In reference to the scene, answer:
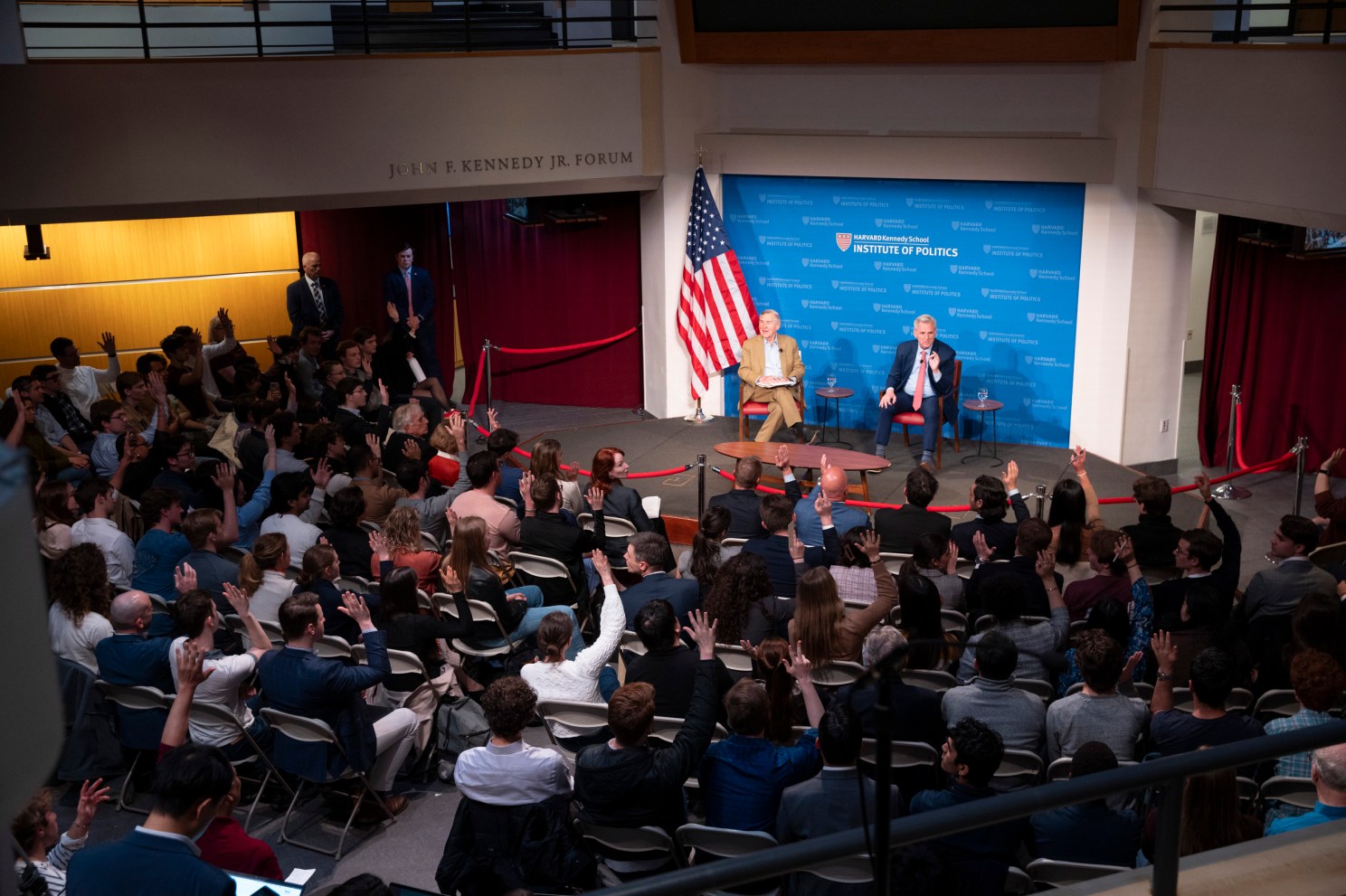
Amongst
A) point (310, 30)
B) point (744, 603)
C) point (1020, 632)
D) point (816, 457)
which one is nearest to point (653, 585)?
point (744, 603)

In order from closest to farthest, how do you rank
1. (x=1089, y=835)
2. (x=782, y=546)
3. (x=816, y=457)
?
(x=1089, y=835) → (x=782, y=546) → (x=816, y=457)

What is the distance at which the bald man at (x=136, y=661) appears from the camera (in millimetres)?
5719

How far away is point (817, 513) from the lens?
7.52 metres

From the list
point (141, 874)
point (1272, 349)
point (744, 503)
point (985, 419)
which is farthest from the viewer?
point (985, 419)

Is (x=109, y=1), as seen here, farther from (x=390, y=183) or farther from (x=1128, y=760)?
(x=1128, y=760)

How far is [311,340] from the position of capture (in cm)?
1105

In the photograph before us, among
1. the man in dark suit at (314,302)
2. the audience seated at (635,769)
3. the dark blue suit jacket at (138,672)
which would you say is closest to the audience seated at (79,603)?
the dark blue suit jacket at (138,672)

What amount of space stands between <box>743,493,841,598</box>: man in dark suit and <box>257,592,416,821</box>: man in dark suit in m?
2.06

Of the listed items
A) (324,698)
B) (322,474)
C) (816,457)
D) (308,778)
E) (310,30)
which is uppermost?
(310,30)

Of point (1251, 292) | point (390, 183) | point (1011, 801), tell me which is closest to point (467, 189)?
point (390, 183)

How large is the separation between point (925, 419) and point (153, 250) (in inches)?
319

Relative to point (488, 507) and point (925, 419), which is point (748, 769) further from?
point (925, 419)

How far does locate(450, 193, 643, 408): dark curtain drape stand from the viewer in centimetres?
1290

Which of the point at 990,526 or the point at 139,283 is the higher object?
the point at 139,283
